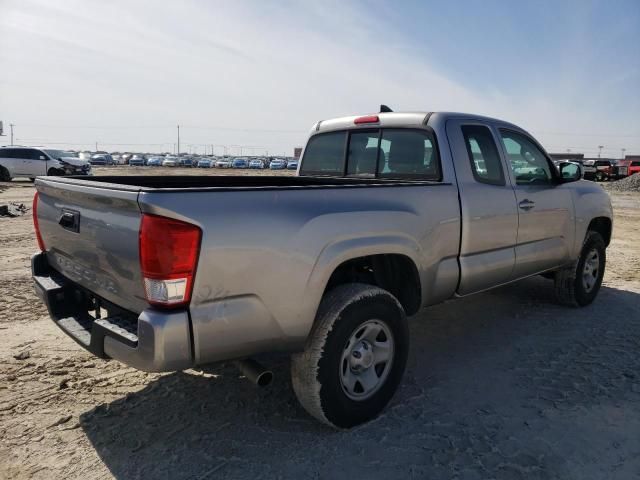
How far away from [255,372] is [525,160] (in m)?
3.28

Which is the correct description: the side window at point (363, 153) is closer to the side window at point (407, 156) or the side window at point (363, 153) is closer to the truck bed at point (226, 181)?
the side window at point (407, 156)

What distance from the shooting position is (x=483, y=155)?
405cm

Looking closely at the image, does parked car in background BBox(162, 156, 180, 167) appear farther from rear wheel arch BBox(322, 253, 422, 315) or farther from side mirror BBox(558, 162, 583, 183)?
rear wheel arch BBox(322, 253, 422, 315)

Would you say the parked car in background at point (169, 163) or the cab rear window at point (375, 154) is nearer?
the cab rear window at point (375, 154)

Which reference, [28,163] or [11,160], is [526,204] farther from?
[11,160]

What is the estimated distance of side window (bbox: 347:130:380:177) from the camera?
14.2ft

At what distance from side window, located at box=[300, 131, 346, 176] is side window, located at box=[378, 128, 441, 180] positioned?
1.69 ft

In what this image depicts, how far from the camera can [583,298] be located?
5.32m

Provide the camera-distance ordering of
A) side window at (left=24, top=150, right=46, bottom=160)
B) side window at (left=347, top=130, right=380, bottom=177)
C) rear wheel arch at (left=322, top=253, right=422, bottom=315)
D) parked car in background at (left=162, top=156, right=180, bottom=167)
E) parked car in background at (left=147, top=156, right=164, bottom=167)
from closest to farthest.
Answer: rear wheel arch at (left=322, top=253, right=422, bottom=315) < side window at (left=347, top=130, right=380, bottom=177) < side window at (left=24, top=150, right=46, bottom=160) < parked car in background at (left=162, top=156, right=180, bottom=167) < parked car in background at (left=147, top=156, right=164, bottom=167)

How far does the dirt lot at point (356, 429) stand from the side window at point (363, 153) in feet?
5.20

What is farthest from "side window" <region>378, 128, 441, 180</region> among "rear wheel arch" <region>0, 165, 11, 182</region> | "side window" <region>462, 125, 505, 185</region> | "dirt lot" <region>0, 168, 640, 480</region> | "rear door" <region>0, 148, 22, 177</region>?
"rear wheel arch" <region>0, 165, 11, 182</region>

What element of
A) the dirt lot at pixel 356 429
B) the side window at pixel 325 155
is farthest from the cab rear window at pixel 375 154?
the dirt lot at pixel 356 429

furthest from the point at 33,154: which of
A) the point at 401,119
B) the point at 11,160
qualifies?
the point at 401,119

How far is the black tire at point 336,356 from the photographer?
8.88ft
